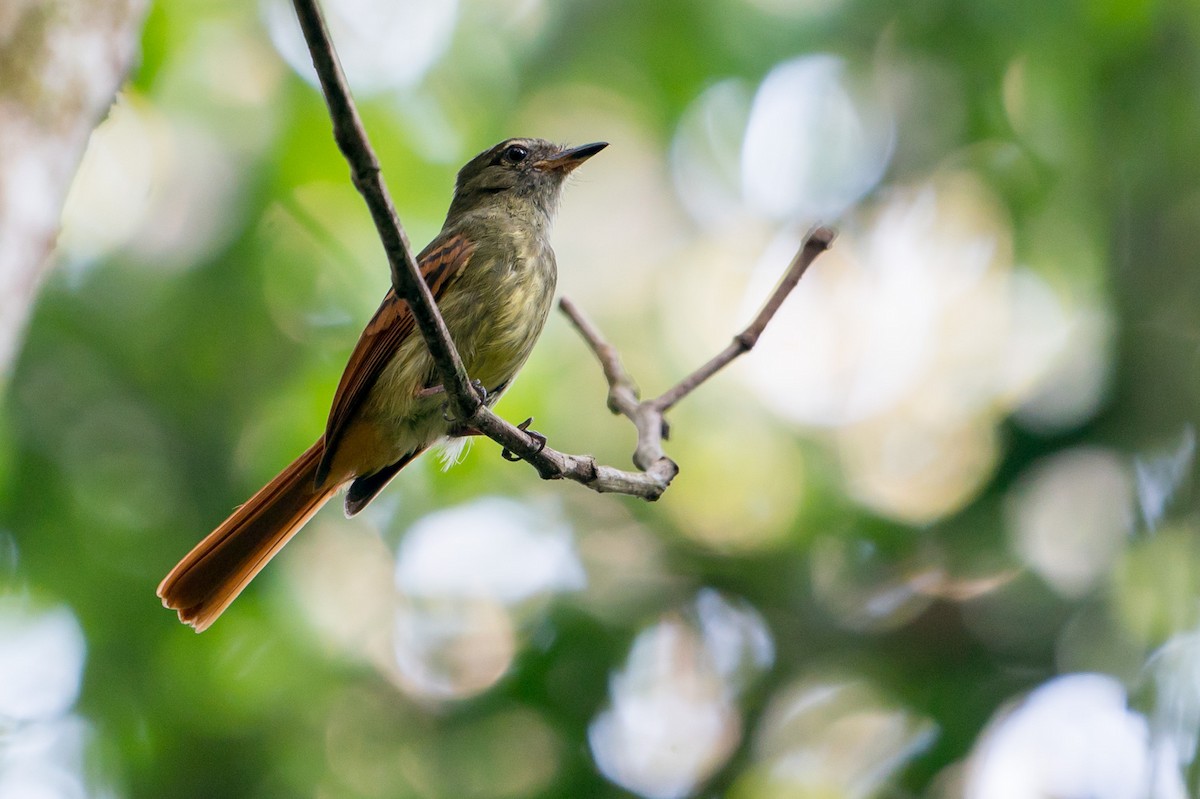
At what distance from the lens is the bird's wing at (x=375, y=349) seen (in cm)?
379

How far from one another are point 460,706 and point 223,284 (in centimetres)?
220

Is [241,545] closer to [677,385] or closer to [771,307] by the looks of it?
[677,385]

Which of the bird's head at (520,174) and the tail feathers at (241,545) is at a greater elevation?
the bird's head at (520,174)

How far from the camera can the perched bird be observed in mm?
3709

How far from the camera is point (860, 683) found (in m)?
5.40

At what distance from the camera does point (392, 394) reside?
3.76 meters

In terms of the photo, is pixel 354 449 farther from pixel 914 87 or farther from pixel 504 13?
pixel 914 87

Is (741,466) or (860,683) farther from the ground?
(741,466)

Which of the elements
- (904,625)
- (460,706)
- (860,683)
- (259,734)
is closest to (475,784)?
(460,706)

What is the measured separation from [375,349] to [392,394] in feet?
0.55

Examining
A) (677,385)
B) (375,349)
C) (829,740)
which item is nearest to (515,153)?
(375,349)

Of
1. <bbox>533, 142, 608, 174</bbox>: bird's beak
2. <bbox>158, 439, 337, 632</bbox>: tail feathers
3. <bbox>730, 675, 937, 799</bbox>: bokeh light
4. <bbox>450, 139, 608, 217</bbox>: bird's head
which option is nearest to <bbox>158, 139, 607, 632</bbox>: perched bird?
<bbox>158, 439, 337, 632</bbox>: tail feathers

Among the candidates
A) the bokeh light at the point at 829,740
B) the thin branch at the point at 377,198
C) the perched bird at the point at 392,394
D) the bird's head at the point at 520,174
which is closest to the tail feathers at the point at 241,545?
the perched bird at the point at 392,394

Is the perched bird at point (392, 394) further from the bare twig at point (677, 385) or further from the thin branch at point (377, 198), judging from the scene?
the thin branch at point (377, 198)
